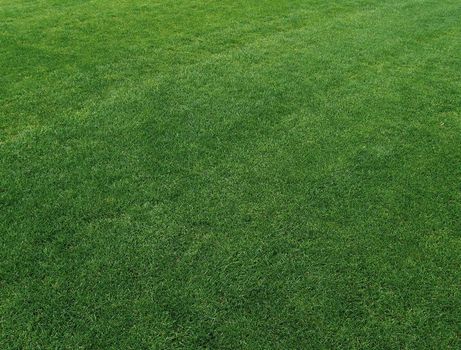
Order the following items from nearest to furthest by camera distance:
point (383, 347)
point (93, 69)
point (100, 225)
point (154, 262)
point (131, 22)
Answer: point (383, 347), point (154, 262), point (100, 225), point (93, 69), point (131, 22)

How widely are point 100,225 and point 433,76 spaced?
5474 mm

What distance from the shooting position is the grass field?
3.19 meters

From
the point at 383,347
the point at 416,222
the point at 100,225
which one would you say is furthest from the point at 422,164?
the point at 100,225

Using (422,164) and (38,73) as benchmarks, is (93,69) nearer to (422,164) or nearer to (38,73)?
(38,73)

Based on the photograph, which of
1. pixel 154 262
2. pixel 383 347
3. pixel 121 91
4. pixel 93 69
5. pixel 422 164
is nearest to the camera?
pixel 383 347

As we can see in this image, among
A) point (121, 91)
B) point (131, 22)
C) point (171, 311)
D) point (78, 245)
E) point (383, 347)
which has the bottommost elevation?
point (383, 347)

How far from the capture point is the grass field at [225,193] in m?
3.19

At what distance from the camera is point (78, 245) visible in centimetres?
363

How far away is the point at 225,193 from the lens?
14.0ft

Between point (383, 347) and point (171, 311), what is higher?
point (171, 311)

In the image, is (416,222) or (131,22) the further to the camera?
(131,22)

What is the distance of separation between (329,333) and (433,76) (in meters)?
5.09

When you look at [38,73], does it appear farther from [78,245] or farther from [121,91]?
[78,245]

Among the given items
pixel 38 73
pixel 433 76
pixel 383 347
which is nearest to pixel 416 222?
pixel 383 347
